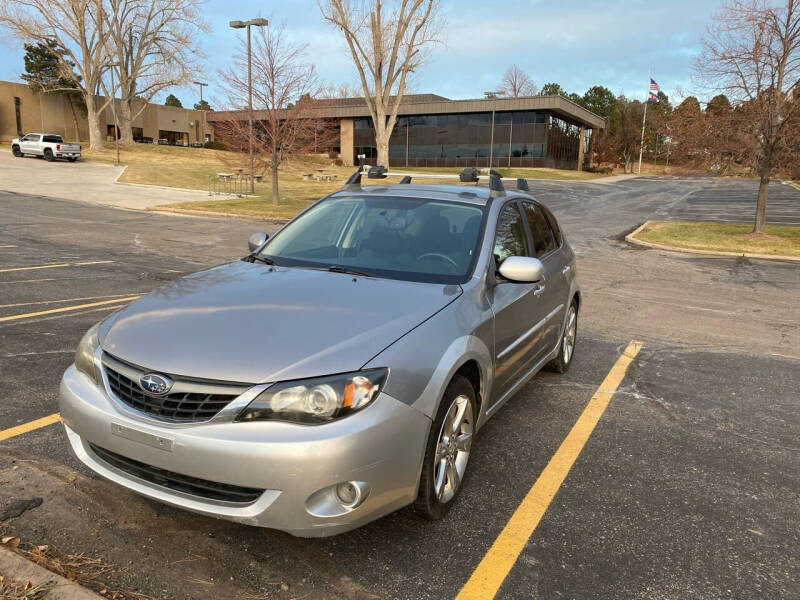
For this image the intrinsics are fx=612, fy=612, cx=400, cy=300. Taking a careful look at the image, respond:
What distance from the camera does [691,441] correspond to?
4203mm

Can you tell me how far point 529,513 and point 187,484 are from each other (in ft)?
5.73

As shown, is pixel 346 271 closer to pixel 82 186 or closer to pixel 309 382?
pixel 309 382

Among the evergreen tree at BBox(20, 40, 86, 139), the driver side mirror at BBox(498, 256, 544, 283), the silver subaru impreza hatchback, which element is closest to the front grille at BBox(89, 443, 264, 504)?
the silver subaru impreza hatchback

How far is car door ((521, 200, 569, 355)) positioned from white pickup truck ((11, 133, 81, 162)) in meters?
43.4

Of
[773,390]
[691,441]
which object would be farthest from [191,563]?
[773,390]

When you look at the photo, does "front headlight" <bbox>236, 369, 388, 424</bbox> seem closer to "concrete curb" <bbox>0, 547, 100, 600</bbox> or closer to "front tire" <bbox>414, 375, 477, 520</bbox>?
"front tire" <bbox>414, 375, 477, 520</bbox>

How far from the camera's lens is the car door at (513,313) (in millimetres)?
3654

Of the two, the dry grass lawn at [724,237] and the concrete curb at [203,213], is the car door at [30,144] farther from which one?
the dry grass lawn at [724,237]

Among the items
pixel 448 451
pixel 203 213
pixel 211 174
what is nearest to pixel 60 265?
pixel 448 451

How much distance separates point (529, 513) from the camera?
10.6 ft

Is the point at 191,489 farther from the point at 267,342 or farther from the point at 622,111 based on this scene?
the point at 622,111

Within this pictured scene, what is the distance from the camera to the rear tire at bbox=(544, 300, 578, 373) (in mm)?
5372

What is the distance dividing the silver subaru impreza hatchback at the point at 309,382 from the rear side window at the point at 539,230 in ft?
2.93

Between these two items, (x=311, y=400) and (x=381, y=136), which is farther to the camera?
(x=381, y=136)
